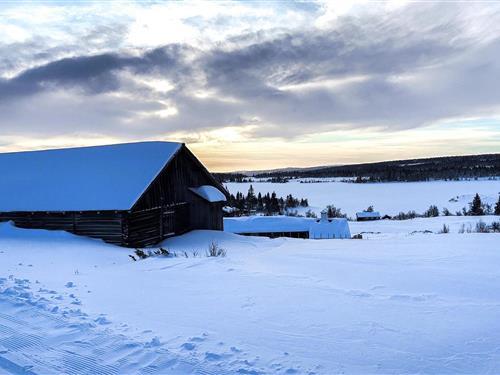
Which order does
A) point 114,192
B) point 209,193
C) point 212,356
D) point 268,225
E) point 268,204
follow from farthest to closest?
point 268,204 → point 268,225 → point 209,193 → point 114,192 → point 212,356

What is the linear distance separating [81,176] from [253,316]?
52.0 ft

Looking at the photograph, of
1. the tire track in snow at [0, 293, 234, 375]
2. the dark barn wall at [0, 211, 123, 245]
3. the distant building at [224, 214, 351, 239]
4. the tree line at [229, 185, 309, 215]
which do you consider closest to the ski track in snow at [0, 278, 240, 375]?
the tire track in snow at [0, 293, 234, 375]

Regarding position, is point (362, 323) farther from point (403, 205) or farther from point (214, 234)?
point (403, 205)

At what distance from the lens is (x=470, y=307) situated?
628cm

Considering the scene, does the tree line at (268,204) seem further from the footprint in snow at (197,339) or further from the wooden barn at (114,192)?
the footprint in snow at (197,339)

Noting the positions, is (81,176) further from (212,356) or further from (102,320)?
(212,356)

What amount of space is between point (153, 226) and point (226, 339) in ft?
46.7

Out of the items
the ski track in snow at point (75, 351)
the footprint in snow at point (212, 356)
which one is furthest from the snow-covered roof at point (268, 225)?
the footprint in snow at point (212, 356)

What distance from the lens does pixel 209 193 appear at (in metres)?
21.7

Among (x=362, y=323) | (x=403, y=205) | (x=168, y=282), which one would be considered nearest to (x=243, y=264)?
(x=168, y=282)

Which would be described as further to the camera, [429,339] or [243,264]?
[243,264]

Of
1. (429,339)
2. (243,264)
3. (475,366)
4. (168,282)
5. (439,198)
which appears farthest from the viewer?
(439,198)

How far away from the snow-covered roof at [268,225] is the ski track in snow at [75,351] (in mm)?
34847

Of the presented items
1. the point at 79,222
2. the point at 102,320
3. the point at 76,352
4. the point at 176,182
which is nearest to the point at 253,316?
the point at 102,320
